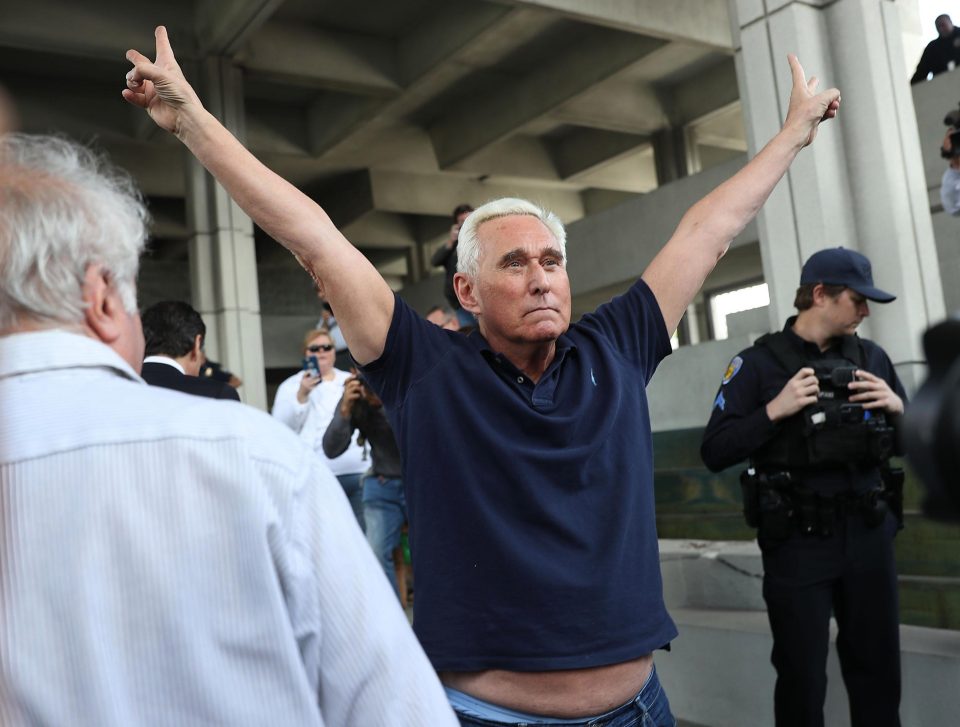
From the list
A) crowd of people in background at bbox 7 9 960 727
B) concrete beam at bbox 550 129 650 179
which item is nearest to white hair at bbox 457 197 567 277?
crowd of people in background at bbox 7 9 960 727

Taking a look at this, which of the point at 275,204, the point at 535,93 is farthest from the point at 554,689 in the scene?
the point at 535,93

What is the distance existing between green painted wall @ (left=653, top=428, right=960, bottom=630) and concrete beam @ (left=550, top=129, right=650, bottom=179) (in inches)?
456

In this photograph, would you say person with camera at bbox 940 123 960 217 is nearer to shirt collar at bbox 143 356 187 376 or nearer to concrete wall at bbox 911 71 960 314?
shirt collar at bbox 143 356 187 376

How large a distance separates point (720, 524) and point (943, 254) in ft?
16.5

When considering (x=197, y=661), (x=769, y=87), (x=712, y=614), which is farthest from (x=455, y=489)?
(x=769, y=87)

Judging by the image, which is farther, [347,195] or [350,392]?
[347,195]

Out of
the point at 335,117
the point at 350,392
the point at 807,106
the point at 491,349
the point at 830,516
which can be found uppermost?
the point at 335,117

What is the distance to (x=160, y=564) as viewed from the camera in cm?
100

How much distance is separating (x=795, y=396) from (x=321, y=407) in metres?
3.67

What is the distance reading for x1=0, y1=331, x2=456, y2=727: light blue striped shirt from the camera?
39.1 inches

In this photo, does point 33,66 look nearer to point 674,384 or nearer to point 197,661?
point 674,384

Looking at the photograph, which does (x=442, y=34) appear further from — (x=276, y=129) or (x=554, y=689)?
(x=554, y=689)

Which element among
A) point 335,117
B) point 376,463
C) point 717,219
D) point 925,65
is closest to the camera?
point 717,219

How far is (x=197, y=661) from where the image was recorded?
101 cm
